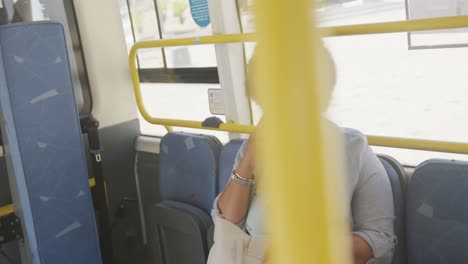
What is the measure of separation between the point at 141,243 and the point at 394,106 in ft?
6.90

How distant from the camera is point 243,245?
5.33 ft

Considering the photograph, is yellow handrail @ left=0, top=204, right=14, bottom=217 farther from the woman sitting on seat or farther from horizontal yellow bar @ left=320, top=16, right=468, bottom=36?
horizontal yellow bar @ left=320, top=16, right=468, bottom=36

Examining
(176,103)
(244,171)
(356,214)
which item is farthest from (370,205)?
(176,103)

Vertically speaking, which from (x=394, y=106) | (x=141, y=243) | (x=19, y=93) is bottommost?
(x=141, y=243)

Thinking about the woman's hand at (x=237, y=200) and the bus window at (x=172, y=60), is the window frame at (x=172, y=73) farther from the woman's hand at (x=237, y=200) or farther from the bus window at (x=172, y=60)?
the woman's hand at (x=237, y=200)

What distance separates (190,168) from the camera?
270 cm

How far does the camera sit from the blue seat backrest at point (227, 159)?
2.41 meters

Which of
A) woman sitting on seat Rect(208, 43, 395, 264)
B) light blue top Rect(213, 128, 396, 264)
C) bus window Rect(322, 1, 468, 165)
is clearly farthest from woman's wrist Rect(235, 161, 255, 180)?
bus window Rect(322, 1, 468, 165)

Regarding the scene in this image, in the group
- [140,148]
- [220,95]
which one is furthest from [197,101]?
[220,95]

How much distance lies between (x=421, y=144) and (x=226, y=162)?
1.02 m

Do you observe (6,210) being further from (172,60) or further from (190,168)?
(172,60)

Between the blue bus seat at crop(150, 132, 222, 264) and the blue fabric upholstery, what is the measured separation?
0.44m

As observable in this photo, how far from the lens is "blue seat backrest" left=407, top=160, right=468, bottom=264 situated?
165cm

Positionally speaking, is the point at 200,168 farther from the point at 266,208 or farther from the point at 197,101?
the point at 266,208
